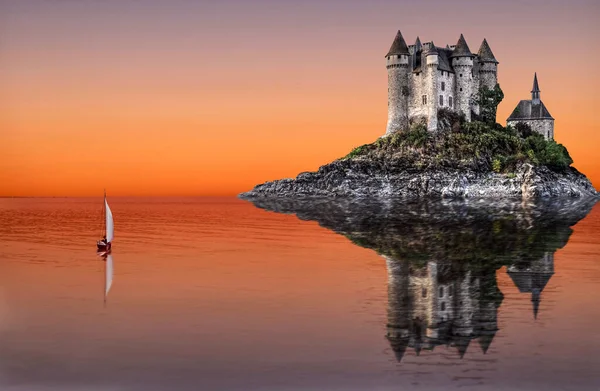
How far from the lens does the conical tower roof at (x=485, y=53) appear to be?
331ft

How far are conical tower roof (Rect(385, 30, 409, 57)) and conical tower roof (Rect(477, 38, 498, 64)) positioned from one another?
45.0 ft

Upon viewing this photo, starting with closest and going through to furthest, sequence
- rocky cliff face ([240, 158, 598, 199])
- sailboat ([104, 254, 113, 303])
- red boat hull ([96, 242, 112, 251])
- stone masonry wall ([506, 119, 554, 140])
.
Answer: sailboat ([104, 254, 113, 303]) < red boat hull ([96, 242, 112, 251]) < rocky cliff face ([240, 158, 598, 199]) < stone masonry wall ([506, 119, 554, 140])

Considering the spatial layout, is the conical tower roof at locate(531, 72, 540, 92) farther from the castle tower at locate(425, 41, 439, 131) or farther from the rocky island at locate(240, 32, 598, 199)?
the castle tower at locate(425, 41, 439, 131)

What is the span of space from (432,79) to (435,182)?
1685 cm

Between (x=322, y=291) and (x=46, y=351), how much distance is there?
9.78 metres

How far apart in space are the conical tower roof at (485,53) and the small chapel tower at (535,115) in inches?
418

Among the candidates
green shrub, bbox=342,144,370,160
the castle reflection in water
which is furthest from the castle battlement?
the castle reflection in water

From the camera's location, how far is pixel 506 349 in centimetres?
1338

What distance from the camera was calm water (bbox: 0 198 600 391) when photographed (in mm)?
12039

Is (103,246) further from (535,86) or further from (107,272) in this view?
(535,86)

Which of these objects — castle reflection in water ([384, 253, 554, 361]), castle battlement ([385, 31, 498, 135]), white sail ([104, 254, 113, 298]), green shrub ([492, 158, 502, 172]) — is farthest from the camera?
castle battlement ([385, 31, 498, 135])

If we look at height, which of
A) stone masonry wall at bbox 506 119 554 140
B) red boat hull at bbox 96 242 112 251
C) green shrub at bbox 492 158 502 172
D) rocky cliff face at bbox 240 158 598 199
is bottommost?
red boat hull at bbox 96 242 112 251

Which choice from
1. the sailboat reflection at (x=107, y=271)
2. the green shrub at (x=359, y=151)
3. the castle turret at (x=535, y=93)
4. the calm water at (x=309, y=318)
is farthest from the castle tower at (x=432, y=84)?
the sailboat reflection at (x=107, y=271)

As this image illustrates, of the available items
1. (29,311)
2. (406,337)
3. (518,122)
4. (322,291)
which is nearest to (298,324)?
(406,337)
